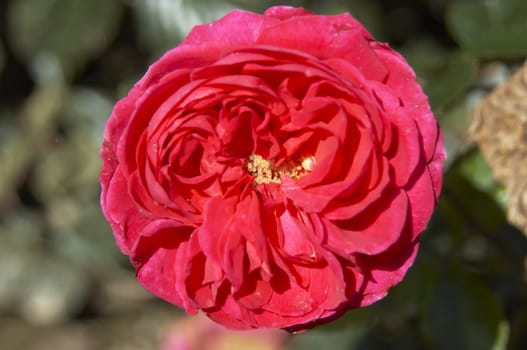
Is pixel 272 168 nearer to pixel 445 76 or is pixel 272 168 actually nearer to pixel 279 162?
pixel 279 162

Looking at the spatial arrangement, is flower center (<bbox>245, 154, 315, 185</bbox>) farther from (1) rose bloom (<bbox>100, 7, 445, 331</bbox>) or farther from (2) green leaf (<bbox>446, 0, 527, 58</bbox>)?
(2) green leaf (<bbox>446, 0, 527, 58</bbox>)

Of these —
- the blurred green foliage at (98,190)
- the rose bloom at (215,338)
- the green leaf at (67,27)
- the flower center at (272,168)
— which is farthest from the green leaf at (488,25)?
the rose bloom at (215,338)

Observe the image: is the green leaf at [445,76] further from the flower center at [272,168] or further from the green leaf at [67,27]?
the green leaf at [67,27]

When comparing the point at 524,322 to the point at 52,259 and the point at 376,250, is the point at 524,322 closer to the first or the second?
the point at 376,250

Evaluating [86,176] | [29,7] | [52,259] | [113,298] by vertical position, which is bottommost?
[113,298]

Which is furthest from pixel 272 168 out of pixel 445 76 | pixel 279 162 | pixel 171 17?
pixel 171 17

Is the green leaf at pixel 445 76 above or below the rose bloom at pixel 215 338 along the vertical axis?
above

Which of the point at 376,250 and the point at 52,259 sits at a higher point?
the point at 376,250

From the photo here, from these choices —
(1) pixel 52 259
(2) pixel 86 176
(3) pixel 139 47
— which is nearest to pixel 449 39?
(3) pixel 139 47
